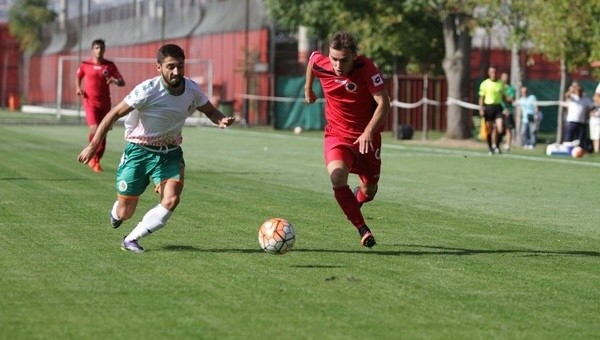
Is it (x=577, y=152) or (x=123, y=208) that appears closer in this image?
(x=123, y=208)

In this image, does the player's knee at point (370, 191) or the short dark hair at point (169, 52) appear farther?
the player's knee at point (370, 191)

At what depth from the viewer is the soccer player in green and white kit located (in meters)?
11.7

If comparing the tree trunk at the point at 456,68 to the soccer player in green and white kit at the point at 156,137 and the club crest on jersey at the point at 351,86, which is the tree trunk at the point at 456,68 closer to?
the club crest on jersey at the point at 351,86

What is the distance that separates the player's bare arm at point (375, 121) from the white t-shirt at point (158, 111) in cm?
146

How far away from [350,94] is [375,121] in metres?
0.53

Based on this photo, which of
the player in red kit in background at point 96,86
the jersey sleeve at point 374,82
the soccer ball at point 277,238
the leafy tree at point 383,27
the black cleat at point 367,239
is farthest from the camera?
the leafy tree at point 383,27

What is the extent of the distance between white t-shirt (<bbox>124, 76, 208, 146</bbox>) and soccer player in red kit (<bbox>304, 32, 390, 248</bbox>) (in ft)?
4.34

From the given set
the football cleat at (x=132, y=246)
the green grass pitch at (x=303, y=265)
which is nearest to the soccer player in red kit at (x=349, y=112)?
the green grass pitch at (x=303, y=265)

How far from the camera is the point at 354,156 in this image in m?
12.9

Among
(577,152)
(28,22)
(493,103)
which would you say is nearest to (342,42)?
(493,103)

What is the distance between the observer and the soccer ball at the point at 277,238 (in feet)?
37.6

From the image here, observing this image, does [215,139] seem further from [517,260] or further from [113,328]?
[113,328]

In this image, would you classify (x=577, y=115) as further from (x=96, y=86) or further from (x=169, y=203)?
(x=169, y=203)

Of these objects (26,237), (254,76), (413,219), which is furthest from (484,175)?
(254,76)
